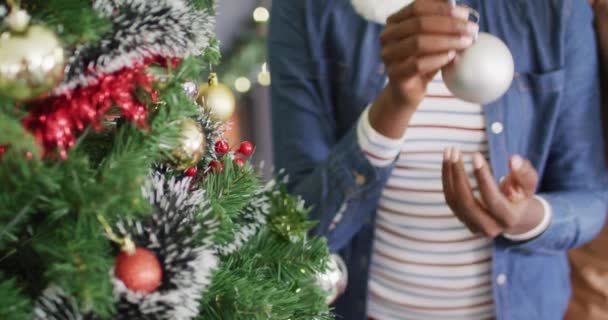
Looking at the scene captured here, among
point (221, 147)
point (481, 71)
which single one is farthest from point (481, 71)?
point (221, 147)

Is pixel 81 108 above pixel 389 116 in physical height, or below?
above

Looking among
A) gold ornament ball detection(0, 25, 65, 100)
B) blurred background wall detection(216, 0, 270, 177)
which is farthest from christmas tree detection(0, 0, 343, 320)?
blurred background wall detection(216, 0, 270, 177)

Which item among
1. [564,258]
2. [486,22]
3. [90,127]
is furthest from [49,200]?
[564,258]

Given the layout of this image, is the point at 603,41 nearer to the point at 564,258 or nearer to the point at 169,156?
the point at 564,258

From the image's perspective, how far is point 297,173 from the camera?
718mm

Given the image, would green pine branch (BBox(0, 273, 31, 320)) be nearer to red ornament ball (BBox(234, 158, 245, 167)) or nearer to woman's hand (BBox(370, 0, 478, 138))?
red ornament ball (BBox(234, 158, 245, 167))

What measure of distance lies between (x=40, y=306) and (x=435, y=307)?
51 centimetres

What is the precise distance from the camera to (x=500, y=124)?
0.65m

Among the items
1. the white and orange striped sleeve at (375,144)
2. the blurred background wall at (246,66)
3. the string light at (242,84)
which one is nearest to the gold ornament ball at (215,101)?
the white and orange striped sleeve at (375,144)

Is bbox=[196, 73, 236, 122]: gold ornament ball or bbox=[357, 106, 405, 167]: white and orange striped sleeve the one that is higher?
bbox=[196, 73, 236, 122]: gold ornament ball

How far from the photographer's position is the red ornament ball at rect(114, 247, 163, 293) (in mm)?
312

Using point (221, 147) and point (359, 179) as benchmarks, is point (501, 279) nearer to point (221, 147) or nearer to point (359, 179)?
point (359, 179)

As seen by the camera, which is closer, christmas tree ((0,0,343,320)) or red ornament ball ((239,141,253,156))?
christmas tree ((0,0,343,320))

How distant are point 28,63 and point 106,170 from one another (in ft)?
0.26
